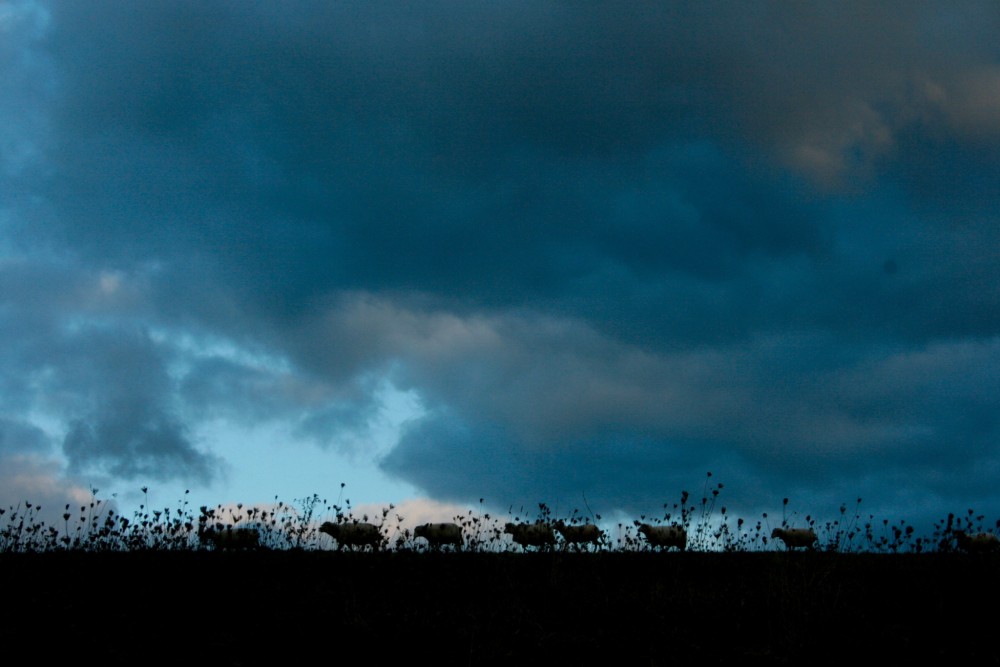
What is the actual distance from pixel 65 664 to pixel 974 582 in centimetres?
1294

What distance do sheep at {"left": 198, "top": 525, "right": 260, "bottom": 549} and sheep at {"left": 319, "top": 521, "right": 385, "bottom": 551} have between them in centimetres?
279

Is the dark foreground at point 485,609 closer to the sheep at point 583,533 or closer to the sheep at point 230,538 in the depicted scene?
the sheep at point 230,538

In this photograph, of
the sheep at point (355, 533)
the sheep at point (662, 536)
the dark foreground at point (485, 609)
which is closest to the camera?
the dark foreground at point (485, 609)

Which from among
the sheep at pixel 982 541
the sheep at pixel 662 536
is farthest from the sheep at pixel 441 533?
the sheep at pixel 982 541

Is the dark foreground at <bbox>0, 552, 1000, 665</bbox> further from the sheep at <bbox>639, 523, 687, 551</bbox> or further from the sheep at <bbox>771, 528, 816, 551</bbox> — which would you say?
the sheep at <bbox>771, 528, 816, 551</bbox>

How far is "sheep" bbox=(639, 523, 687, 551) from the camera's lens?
1921 cm

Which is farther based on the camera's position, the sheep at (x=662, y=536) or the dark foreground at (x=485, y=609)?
the sheep at (x=662, y=536)

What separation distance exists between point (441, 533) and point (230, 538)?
686 centimetres

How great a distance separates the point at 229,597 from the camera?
11.4 metres

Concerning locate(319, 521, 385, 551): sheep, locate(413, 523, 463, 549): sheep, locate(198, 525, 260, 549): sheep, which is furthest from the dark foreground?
locate(413, 523, 463, 549): sheep

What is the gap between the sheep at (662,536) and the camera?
63.0 feet

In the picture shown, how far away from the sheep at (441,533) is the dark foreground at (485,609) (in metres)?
7.05

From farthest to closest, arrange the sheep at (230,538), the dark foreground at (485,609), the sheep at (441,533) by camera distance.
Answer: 1. the sheep at (441,533)
2. the sheep at (230,538)
3. the dark foreground at (485,609)

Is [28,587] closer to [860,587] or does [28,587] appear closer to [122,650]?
[122,650]
